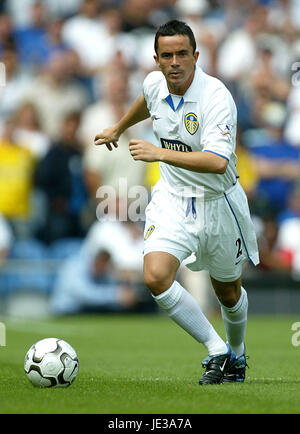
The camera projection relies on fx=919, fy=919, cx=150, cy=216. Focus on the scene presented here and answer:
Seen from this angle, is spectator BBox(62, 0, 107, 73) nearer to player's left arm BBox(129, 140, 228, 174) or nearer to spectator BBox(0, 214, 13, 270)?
spectator BBox(0, 214, 13, 270)

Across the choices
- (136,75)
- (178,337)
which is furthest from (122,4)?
(178,337)

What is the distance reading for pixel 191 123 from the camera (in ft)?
21.3

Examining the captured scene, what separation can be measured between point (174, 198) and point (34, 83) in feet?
31.2

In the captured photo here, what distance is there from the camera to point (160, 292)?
20.7ft

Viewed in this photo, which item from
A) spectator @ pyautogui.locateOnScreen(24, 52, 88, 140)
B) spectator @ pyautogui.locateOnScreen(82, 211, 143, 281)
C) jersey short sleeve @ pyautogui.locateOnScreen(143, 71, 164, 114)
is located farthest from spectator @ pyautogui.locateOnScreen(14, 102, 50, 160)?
jersey short sleeve @ pyautogui.locateOnScreen(143, 71, 164, 114)

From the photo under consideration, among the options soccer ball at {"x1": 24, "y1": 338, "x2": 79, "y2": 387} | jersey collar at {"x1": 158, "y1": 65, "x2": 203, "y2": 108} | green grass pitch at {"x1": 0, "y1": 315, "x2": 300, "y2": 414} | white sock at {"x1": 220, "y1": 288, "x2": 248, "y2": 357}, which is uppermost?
jersey collar at {"x1": 158, "y1": 65, "x2": 203, "y2": 108}

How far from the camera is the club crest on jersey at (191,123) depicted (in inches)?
255

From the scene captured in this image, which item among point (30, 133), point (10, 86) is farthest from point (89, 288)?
point (10, 86)

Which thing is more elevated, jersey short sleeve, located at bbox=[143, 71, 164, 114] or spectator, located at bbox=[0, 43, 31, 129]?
spectator, located at bbox=[0, 43, 31, 129]

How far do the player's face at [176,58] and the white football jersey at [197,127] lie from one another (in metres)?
0.16

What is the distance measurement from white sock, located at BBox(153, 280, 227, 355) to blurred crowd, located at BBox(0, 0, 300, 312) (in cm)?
765

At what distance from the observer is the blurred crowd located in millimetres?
14430

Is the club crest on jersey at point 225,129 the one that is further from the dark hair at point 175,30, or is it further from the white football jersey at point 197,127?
the dark hair at point 175,30

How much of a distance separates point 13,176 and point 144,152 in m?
8.61
